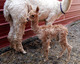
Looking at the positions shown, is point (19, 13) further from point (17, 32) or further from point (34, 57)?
point (34, 57)

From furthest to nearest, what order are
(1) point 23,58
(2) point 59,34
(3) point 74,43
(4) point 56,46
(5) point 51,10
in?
(3) point 74,43 < (4) point 56,46 < (5) point 51,10 < (1) point 23,58 < (2) point 59,34

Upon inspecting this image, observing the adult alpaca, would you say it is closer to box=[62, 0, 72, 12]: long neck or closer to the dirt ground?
box=[62, 0, 72, 12]: long neck

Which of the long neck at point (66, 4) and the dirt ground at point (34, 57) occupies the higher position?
the long neck at point (66, 4)

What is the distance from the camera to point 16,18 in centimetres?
313

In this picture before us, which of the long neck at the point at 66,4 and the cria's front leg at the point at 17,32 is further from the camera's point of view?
the long neck at the point at 66,4

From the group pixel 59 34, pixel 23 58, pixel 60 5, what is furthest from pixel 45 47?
pixel 60 5

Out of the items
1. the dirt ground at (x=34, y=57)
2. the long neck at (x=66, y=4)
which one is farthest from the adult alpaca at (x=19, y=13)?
the dirt ground at (x=34, y=57)

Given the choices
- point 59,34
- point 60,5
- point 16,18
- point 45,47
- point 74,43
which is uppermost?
point 60,5

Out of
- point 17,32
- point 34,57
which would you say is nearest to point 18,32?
point 17,32

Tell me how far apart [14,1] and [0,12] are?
0.82 metres

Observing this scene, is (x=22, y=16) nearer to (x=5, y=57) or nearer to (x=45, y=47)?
(x=45, y=47)

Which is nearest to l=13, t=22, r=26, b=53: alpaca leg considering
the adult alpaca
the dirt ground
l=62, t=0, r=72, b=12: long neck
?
the adult alpaca

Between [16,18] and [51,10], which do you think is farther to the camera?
[51,10]

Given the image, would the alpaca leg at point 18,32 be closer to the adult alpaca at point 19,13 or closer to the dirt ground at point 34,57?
the adult alpaca at point 19,13
